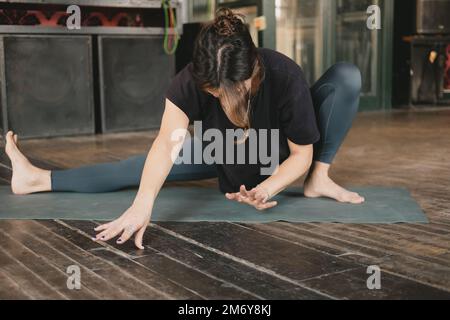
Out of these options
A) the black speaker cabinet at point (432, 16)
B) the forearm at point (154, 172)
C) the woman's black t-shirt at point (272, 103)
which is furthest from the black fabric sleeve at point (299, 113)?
the black speaker cabinet at point (432, 16)

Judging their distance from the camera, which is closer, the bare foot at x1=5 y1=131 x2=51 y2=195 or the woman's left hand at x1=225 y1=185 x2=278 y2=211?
the woman's left hand at x1=225 y1=185 x2=278 y2=211

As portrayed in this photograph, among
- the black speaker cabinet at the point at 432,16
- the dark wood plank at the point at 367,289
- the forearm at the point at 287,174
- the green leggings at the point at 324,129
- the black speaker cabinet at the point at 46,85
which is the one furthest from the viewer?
the black speaker cabinet at the point at 432,16

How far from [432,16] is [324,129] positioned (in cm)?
416

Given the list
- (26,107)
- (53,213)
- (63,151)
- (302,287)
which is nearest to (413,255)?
(302,287)

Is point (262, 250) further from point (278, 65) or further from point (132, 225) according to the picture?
point (278, 65)

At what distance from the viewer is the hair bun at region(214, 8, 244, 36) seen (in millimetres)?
1122

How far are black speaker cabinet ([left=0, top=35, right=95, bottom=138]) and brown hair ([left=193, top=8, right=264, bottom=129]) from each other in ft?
8.21

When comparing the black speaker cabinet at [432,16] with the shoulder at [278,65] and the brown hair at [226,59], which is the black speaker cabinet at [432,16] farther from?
the brown hair at [226,59]

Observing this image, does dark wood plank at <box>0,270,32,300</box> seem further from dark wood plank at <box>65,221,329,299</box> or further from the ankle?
the ankle

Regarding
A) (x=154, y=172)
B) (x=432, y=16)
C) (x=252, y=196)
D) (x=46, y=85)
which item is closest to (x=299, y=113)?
(x=252, y=196)

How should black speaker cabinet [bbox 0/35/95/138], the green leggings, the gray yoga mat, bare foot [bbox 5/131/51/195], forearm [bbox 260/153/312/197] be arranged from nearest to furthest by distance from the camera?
1. forearm [bbox 260/153/312/197]
2. the gray yoga mat
3. the green leggings
4. bare foot [bbox 5/131/51/195]
5. black speaker cabinet [bbox 0/35/95/138]

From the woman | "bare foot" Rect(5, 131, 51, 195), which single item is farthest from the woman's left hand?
"bare foot" Rect(5, 131, 51, 195)

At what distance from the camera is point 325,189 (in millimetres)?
1646

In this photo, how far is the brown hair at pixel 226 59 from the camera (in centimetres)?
111
